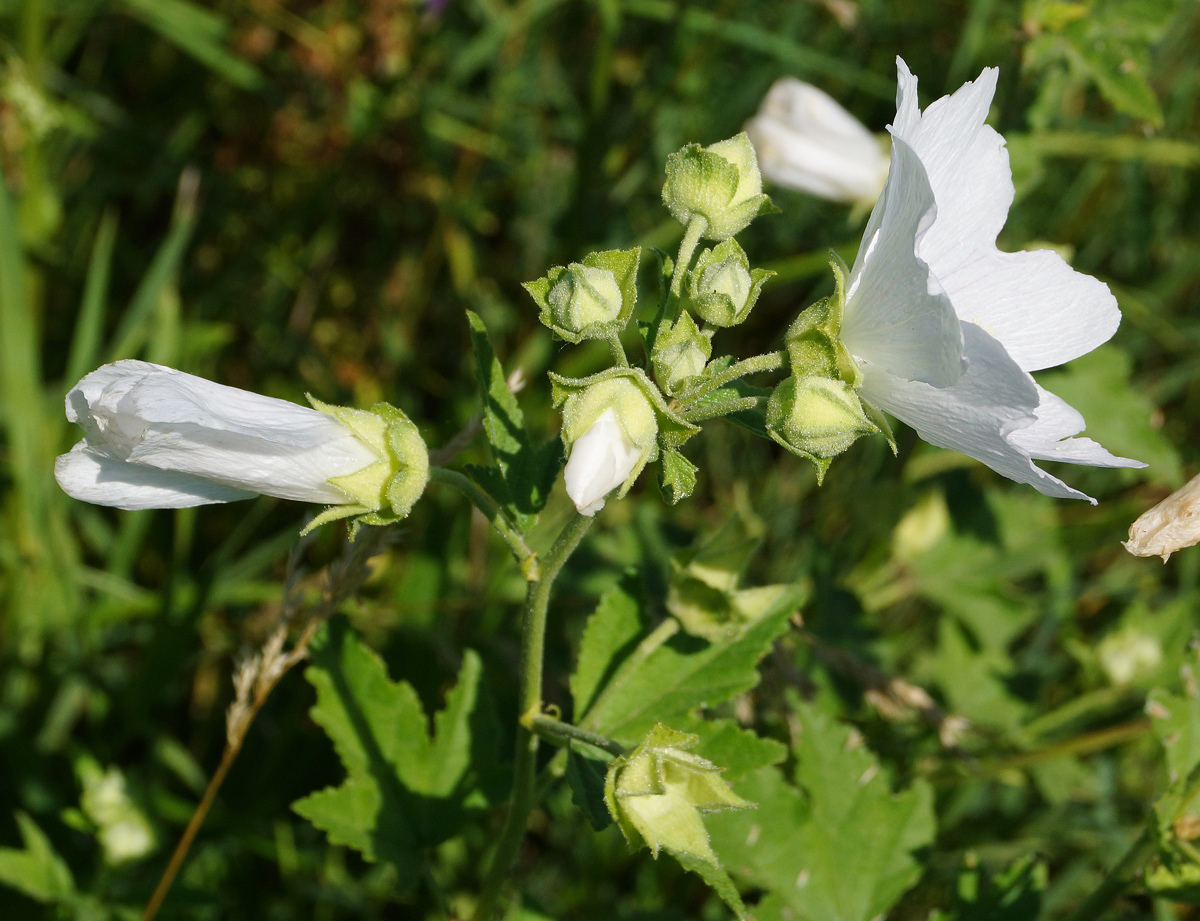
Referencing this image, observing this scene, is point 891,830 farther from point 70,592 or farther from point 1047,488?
point 70,592

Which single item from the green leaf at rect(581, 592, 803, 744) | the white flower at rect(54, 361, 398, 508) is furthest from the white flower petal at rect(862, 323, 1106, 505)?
the white flower at rect(54, 361, 398, 508)

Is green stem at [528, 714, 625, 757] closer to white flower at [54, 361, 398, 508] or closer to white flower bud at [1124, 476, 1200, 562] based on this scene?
white flower at [54, 361, 398, 508]

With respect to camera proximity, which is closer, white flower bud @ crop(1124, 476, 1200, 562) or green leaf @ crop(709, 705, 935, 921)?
white flower bud @ crop(1124, 476, 1200, 562)

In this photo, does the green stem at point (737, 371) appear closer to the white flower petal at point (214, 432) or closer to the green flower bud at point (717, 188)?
the green flower bud at point (717, 188)

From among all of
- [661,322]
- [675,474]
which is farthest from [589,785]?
[661,322]

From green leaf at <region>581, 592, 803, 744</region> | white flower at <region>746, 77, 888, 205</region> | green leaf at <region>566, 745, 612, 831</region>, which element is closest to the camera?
green leaf at <region>566, 745, 612, 831</region>

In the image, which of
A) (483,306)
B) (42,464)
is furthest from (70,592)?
(483,306)

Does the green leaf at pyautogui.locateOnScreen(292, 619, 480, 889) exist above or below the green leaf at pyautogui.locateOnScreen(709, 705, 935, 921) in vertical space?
above

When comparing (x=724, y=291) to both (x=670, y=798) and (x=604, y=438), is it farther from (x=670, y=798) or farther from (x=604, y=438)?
(x=670, y=798)
